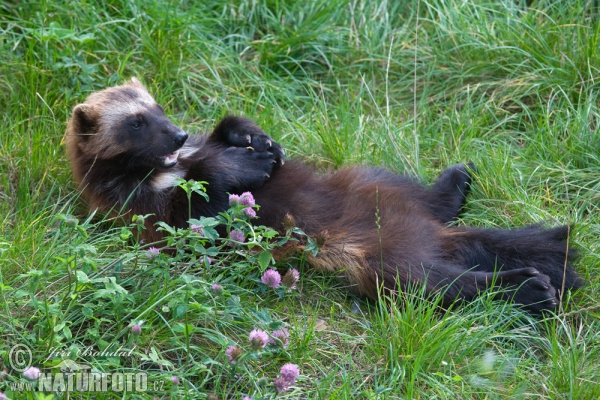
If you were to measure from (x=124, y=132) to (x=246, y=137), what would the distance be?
2.31ft

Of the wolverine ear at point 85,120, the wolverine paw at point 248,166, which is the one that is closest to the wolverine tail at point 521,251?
the wolverine paw at point 248,166

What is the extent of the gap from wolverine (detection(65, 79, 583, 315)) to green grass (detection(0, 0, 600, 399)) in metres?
0.15

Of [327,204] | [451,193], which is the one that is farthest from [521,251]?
[327,204]

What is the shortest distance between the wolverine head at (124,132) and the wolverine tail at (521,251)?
67.3 inches

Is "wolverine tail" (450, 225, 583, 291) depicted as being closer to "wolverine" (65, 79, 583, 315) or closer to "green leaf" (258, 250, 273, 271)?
"wolverine" (65, 79, 583, 315)

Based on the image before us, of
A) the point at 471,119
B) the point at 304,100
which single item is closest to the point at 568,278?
the point at 471,119

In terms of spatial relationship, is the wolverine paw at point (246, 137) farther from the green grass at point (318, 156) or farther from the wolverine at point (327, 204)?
the green grass at point (318, 156)

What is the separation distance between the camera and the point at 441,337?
3312 mm

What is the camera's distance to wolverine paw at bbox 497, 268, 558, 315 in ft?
12.3

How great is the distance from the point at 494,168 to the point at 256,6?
7.74 ft

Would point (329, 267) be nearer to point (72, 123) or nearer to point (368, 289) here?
point (368, 289)

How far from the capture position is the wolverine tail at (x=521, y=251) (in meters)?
3.93

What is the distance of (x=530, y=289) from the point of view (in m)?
3.79

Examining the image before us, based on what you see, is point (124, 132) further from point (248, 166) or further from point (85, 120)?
point (248, 166)
